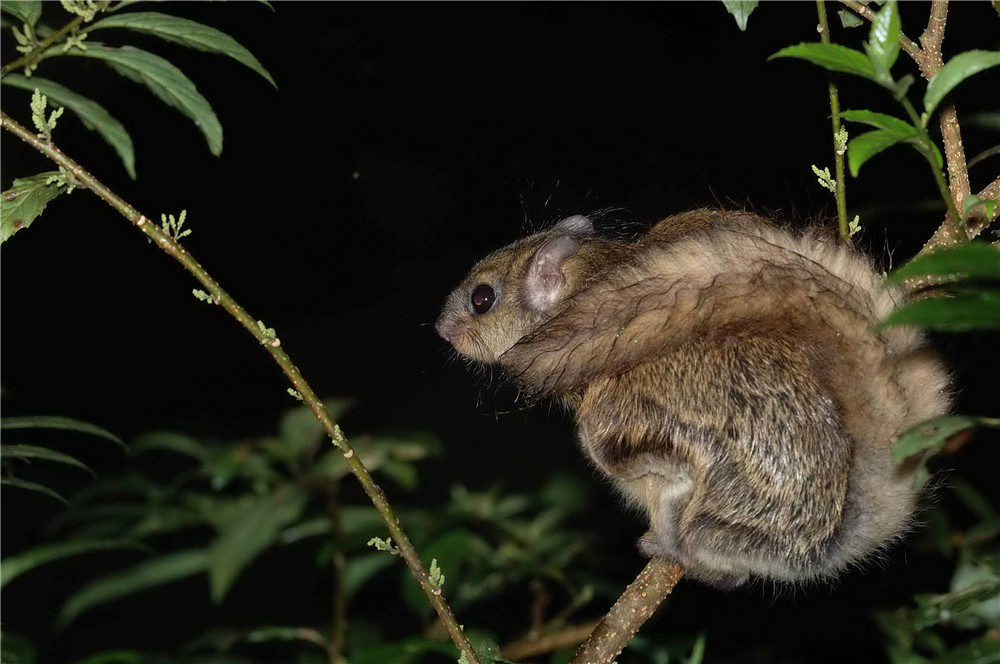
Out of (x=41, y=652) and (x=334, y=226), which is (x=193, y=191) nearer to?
(x=334, y=226)

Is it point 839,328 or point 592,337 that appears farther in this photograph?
point 592,337

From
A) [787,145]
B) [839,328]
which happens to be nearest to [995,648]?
[839,328]

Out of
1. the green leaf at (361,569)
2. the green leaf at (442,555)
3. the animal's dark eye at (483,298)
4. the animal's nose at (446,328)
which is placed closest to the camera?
the green leaf at (442,555)

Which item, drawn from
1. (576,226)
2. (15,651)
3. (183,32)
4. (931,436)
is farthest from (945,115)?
(15,651)

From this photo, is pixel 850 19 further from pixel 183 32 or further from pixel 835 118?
pixel 183 32

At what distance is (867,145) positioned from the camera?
1179 millimetres

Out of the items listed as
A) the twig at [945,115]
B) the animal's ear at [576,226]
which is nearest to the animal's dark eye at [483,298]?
the animal's ear at [576,226]

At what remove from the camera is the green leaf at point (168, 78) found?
172cm

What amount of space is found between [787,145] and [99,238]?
3.81 meters

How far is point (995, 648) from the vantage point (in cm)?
183

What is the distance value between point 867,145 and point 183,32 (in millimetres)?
1180

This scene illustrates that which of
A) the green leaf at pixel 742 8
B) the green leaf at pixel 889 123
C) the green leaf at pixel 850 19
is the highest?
the green leaf at pixel 742 8

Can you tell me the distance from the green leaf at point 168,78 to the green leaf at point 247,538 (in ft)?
2.81

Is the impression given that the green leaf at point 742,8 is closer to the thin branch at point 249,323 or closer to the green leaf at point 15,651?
the thin branch at point 249,323
